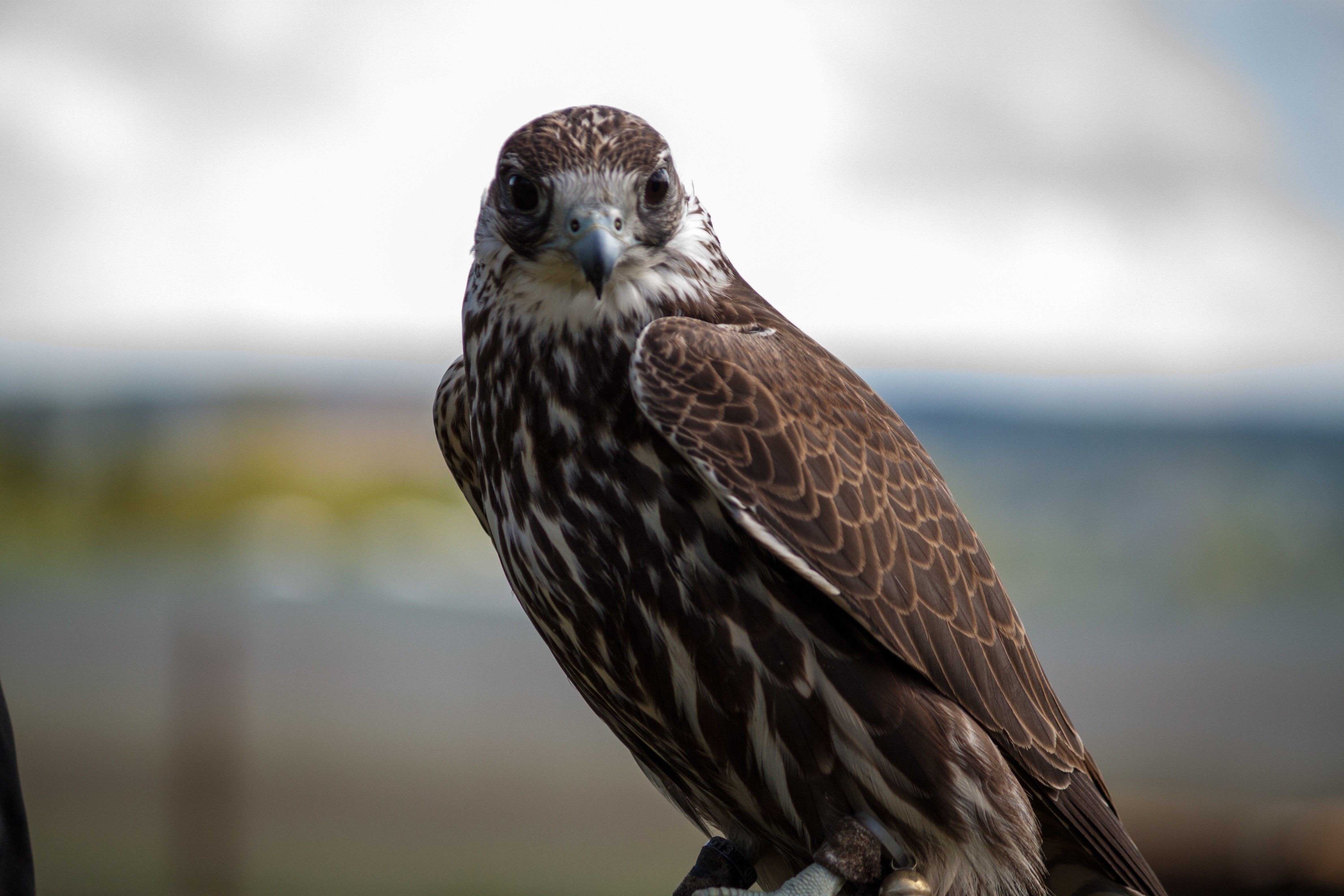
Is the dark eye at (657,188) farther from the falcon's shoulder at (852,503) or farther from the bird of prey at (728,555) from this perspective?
the falcon's shoulder at (852,503)

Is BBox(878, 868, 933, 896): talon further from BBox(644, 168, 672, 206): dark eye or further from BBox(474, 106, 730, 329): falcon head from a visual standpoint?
BBox(644, 168, 672, 206): dark eye

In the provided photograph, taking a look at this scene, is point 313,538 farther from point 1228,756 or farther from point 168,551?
point 1228,756

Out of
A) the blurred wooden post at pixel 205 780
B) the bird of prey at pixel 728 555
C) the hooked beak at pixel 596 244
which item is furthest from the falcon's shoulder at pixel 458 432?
the blurred wooden post at pixel 205 780

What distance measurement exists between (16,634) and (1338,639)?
8671 mm

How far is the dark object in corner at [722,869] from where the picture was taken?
1.61 meters

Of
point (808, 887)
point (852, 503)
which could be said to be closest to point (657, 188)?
point (852, 503)

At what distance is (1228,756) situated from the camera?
6.70 m

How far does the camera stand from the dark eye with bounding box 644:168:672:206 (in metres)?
1.41

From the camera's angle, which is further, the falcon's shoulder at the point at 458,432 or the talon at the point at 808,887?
A: the falcon's shoulder at the point at 458,432

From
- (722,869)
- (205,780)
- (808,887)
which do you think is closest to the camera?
(808,887)

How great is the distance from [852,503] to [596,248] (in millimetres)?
450

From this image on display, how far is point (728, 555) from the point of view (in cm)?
132

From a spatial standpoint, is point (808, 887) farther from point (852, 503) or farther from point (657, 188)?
point (657, 188)

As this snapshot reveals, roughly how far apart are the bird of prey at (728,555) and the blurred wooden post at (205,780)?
589cm
